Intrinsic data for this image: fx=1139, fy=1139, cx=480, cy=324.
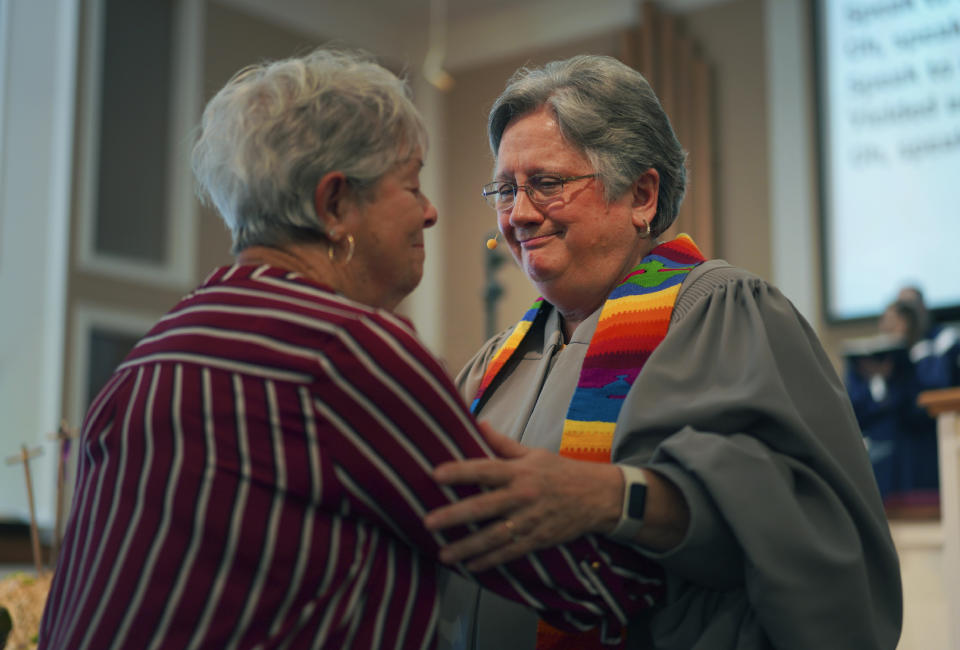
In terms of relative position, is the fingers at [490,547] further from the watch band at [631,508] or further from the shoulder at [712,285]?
the shoulder at [712,285]

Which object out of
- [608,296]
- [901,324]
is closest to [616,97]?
[608,296]

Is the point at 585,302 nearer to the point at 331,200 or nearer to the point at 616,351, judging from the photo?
the point at 616,351

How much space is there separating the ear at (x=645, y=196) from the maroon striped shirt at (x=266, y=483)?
788 mm

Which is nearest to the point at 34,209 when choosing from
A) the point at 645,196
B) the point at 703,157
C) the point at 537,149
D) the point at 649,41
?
the point at 649,41

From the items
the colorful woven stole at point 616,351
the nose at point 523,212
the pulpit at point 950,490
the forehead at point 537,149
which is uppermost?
the forehead at point 537,149

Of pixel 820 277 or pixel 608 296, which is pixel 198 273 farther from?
pixel 608 296

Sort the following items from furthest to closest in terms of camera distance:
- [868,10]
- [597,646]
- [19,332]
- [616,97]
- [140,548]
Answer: [868,10]
[19,332]
[616,97]
[597,646]
[140,548]

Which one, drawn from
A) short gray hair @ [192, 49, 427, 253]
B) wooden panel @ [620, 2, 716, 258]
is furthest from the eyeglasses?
wooden panel @ [620, 2, 716, 258]

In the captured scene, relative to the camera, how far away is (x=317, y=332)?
1313 mm

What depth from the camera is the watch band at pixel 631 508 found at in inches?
57.9

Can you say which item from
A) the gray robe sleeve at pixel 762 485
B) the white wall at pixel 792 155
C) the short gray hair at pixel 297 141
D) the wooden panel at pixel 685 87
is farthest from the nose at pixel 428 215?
the wooden panel at pixel 685 87

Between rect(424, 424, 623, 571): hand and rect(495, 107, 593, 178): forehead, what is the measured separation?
2.31ft

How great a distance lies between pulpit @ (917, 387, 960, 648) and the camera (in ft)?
8.16

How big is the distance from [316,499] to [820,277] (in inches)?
260
